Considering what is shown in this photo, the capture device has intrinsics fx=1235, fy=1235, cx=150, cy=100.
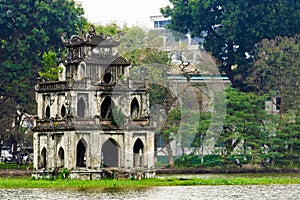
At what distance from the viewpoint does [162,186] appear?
223 feet

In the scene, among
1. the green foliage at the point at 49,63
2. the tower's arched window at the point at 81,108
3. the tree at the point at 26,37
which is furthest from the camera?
the tree at the point at 26,37

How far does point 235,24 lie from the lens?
100750 mm

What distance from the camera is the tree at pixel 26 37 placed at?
92.9 m

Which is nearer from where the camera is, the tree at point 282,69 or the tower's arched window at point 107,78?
the tower's arched window at point 107,78

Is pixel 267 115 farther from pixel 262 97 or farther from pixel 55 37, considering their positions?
pixel 55 37

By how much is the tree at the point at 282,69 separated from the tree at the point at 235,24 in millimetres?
3760

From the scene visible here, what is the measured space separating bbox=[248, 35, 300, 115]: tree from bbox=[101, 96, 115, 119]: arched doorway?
75.4 feet

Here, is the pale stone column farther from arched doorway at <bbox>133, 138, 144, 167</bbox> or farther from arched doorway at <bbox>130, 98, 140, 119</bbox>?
arched doorway at <bbox>130, 98, 140, 119</bbox>

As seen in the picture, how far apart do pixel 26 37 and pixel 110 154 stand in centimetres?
2073

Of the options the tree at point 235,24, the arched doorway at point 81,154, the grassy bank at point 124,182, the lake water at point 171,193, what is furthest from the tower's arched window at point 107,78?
the tree at point 235,24

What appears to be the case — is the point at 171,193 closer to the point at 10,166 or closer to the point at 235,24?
the point at 10,166

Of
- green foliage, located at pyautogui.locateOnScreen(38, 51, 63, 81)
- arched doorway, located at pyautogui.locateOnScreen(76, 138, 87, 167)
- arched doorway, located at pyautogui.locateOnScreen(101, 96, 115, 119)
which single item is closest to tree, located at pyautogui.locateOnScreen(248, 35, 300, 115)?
green foliage, located at pyautogui.locateOnScreen(38, 51, 63, 81)

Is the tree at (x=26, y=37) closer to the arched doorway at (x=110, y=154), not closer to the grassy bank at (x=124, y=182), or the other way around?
the arched doorway at (x=110, y=154)

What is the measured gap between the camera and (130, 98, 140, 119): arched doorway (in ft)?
244
